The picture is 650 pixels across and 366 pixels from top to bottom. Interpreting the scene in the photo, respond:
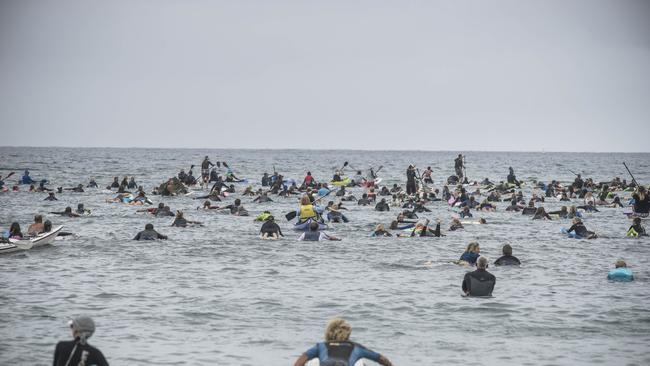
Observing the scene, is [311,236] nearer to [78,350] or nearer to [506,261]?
[506,261]

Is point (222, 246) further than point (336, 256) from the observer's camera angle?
Yes

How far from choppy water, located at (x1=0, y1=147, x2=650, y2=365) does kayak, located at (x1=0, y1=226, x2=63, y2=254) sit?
A: 522 millimetres

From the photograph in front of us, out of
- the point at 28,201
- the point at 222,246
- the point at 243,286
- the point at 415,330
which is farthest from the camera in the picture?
the point at 28,201

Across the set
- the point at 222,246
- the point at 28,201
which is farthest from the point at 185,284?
the point at 28,201

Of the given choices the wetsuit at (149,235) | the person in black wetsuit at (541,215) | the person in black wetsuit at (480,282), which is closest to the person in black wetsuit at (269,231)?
the wetsuit at (149,235)

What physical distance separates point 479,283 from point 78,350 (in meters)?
12.4

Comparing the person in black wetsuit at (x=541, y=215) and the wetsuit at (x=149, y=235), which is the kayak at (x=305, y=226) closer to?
the wetsuit at (x=149, y=235)

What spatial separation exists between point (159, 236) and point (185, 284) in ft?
32.4

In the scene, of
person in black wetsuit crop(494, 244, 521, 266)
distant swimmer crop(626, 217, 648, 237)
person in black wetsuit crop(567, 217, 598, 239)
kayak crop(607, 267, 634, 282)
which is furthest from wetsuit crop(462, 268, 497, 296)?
distant swimmer crop(626, 217, 648, 237)

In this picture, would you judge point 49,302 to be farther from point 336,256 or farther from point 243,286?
point 336,256

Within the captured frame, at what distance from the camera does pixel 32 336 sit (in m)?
16.1

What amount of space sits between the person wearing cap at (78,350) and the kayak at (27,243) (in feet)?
60.7

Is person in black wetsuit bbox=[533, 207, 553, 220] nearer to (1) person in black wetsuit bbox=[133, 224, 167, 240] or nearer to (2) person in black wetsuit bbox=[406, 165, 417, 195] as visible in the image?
(2) person in black wetsuit bbox=[406, 165, 417, 195]

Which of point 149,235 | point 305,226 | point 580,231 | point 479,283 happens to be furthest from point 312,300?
point 580,231
